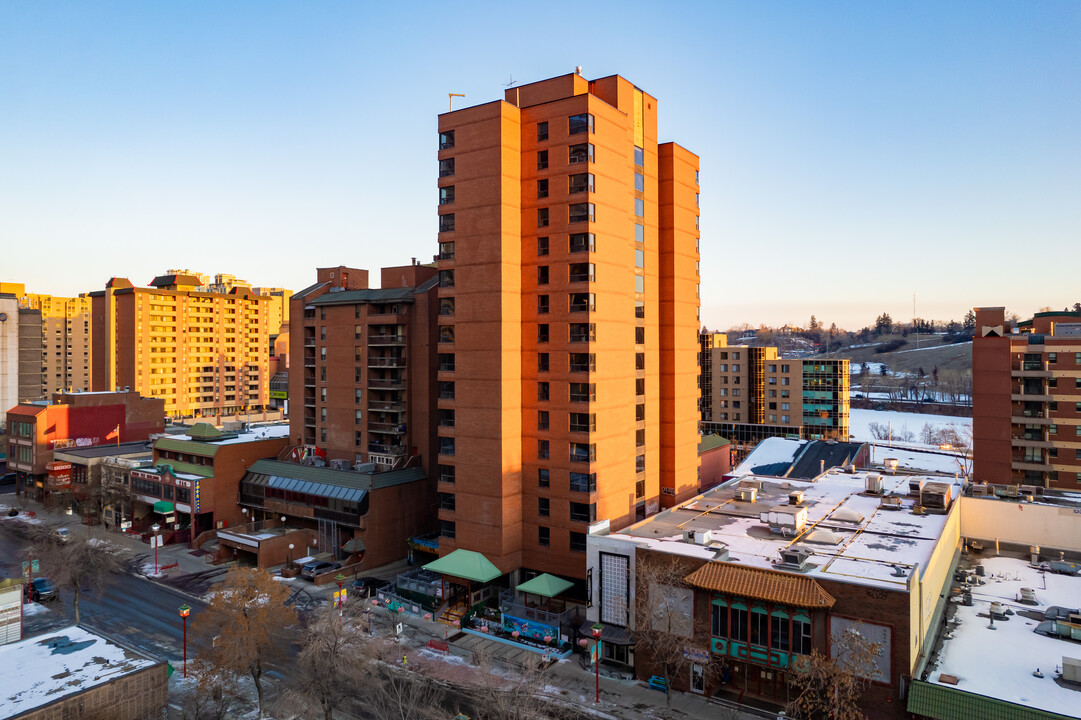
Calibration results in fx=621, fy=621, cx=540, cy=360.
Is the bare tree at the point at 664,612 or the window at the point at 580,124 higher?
the window at the point at 580,124

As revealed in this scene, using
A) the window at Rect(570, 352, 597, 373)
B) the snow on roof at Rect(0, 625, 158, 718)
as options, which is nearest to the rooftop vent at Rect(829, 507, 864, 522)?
the window at Rect(570, 352, 597, 373)

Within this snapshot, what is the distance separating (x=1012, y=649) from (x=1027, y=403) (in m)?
47.2

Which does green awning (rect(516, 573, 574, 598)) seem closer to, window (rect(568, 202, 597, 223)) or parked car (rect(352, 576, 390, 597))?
parked car (rect(352, 576, 390, 597))

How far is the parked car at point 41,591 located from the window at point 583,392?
52.3 meters

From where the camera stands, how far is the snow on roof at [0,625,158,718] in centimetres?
3241

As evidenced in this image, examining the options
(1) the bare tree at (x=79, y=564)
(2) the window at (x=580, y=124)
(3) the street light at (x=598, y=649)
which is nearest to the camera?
(3) the street light at (x=598, y=649)

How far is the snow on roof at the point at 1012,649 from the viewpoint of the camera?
3272cm

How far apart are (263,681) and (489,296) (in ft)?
114

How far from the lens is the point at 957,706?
3256 centimetres

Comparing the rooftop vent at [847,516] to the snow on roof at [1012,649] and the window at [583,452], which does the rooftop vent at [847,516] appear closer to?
the snow on roof at [1012,649]

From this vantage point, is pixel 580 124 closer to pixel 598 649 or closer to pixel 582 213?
pixel 582 213

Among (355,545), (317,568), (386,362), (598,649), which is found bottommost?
(317,568)

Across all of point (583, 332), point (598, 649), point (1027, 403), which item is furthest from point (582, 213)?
point (1027, 403)

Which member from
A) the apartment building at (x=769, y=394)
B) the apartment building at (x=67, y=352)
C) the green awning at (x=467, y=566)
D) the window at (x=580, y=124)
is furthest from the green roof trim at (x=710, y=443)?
the apartment building at (x=67, y=352)
